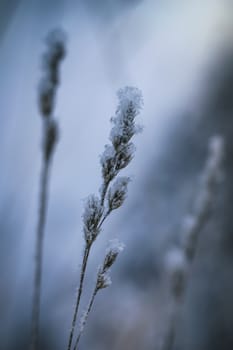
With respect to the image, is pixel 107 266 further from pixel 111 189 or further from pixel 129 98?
pixel 129 98

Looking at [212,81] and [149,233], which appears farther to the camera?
[212,81]

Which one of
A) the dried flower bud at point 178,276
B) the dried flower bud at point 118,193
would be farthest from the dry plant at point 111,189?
the dried flower bud at point 178,276

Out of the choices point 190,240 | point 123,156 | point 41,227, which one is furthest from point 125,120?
point 190,240

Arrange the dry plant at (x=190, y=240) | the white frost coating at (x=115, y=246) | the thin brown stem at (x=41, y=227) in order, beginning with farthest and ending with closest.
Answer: the dry plant at (x=190, y=240), the white frost coating at (x=115, y=246), the thin brown stem at (x=41, y=227)

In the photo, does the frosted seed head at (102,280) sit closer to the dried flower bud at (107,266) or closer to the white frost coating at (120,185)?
the dried flower bud at (107,266)

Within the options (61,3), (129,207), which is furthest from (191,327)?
(61,3)

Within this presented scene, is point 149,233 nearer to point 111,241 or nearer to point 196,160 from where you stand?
point 196,160
